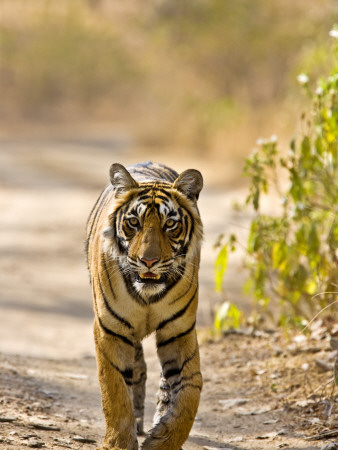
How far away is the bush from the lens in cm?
564

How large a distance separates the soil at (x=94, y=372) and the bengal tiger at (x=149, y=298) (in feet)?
1.47

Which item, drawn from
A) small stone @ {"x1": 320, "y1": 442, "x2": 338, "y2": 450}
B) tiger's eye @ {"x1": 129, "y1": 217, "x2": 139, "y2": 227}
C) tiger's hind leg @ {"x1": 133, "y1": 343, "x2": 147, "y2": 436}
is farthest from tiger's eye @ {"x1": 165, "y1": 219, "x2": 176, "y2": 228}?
small stone @ {"x1": 320, "y1": 442, "x2": 338, "y2": 450}

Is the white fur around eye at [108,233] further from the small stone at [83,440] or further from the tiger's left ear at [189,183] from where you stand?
the small stone at [83,440]

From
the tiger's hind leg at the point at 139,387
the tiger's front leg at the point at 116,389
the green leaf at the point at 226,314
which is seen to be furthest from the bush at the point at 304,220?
the tiger's front leg at the point at 116,389

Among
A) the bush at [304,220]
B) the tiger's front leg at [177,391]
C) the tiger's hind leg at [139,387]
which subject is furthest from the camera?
the bush at [304,220]

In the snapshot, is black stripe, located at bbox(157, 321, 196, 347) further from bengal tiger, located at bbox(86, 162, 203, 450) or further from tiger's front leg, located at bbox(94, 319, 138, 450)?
A: tiger's front leg, located at bbox(94, 319, 138, 450)

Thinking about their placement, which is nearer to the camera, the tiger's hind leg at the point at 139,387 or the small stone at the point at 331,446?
the small stone at the point at 331,446

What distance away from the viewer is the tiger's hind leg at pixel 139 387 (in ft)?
15.9

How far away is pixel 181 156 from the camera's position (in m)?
21.8

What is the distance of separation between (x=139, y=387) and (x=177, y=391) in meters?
0.74

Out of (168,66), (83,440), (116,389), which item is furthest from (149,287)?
(168,66)

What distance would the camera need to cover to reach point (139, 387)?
492cm

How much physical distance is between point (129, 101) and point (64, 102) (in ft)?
14.0

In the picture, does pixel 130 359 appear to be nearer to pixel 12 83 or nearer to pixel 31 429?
pixel 31 429
